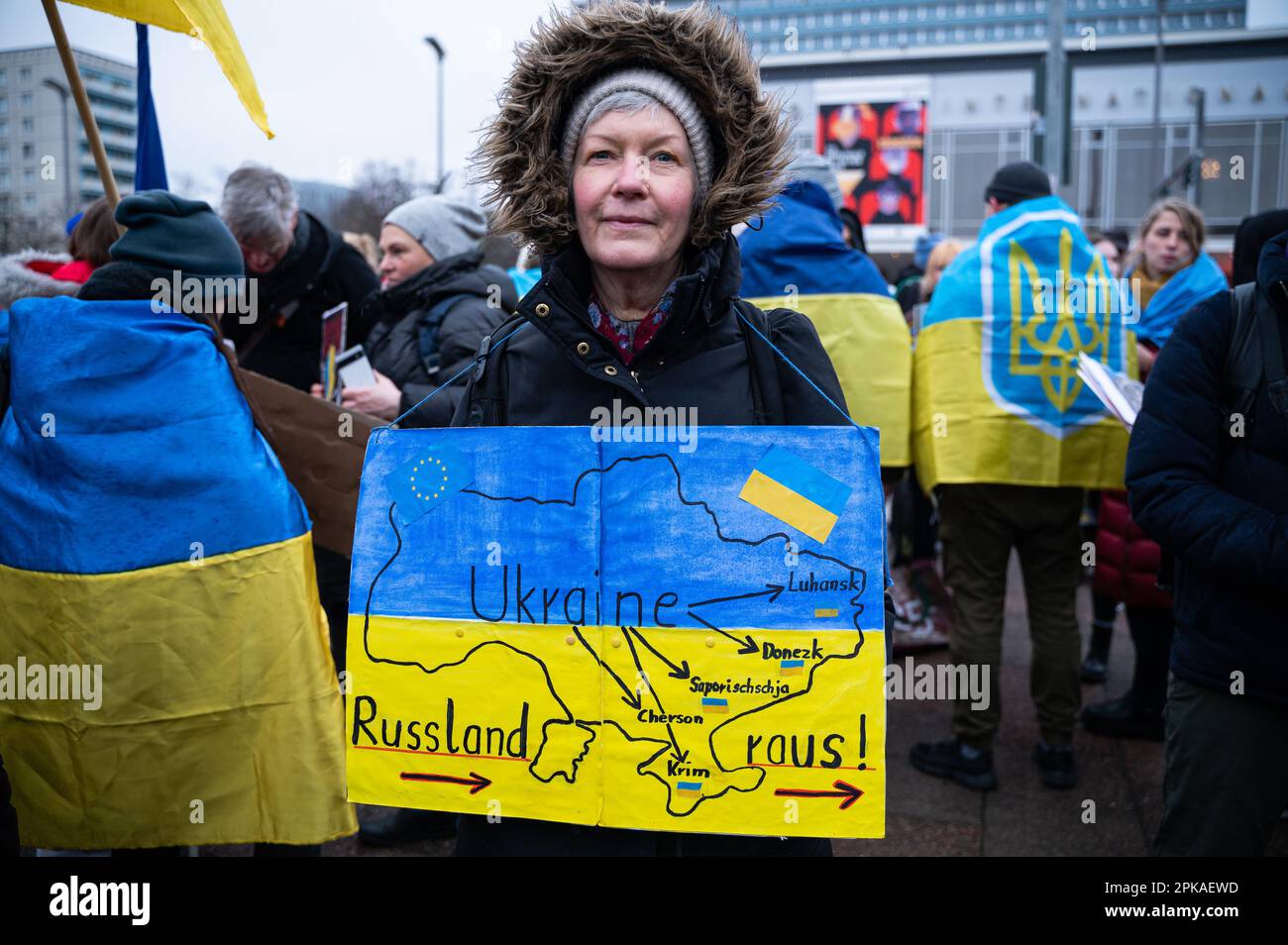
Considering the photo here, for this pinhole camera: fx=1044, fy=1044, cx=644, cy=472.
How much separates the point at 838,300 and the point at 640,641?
9.10 feet

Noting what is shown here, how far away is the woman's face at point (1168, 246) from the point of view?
16.1 ft

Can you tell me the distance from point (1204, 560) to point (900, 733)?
8.42ft

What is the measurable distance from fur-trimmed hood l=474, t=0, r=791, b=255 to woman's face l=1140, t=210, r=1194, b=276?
373 cm

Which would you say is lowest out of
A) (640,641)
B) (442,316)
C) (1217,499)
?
(640,641)

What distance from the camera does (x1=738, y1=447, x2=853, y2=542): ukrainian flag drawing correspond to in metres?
1.68

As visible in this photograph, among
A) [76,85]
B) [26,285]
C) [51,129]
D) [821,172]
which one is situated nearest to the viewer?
[76,85]

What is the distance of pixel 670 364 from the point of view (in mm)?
1842

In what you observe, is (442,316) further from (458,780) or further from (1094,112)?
(1094,112)

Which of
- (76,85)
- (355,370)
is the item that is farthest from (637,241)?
(76,85)

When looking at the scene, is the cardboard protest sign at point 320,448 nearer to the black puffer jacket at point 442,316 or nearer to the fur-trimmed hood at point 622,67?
the black puffer jacket at point 442,316

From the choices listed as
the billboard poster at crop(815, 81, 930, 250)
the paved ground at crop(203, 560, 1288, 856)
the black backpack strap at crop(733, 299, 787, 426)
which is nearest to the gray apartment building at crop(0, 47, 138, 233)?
the paved ground at crop(203, 560, 1288, 856)

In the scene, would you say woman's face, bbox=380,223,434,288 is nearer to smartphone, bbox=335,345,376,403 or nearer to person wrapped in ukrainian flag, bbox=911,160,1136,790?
smartphone, bbox=335,345,376,403

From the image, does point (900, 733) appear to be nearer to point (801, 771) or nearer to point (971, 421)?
point (971, 421)

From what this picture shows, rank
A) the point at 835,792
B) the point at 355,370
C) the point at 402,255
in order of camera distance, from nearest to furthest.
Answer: the point at 835,792 → the point at 355,370 → the point at 402,255
